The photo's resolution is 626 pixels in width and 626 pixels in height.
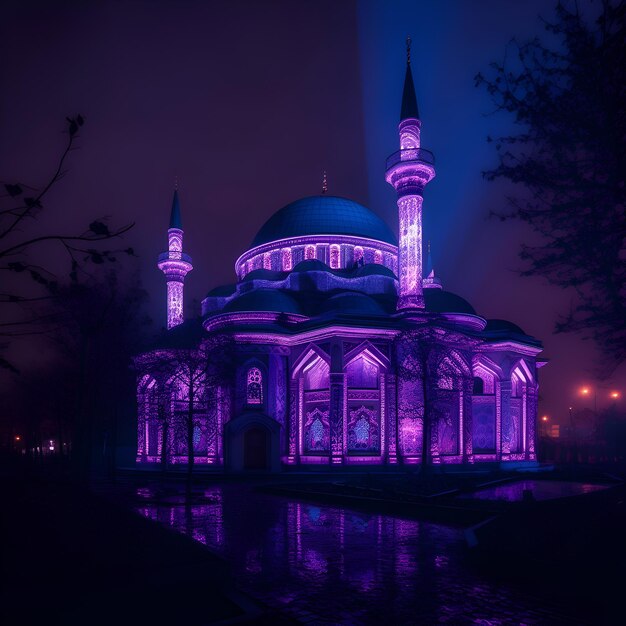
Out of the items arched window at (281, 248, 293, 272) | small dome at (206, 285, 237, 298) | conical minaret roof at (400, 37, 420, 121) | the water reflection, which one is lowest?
the water reflection

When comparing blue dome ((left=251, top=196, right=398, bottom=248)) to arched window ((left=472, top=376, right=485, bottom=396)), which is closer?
arched window ((left=472, top=376, right=485, bottom=396))

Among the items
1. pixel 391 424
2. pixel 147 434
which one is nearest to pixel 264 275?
pixel 147 434

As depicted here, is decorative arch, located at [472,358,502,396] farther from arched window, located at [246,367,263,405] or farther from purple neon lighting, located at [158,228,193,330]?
purple neon lighting, located at [158,228,193,330]

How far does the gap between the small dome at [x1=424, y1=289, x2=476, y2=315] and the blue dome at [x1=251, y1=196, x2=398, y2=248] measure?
9009 mm

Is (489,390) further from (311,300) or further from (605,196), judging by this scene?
(605,196)

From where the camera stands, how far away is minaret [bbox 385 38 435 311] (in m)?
34.2

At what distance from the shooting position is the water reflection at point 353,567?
747cm

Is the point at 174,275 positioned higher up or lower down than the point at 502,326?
higher up

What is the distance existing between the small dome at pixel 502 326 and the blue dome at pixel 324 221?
33.0ft

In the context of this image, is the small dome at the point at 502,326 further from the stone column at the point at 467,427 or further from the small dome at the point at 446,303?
the stone column at the point at 467,427

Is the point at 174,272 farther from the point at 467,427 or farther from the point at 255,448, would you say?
the point at 467,427

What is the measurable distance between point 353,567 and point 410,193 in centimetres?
2753

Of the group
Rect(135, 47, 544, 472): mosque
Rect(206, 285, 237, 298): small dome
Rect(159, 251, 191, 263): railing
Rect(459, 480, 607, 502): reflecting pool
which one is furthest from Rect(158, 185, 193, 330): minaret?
Rect(459, 480, 607, 502): reflecting pool

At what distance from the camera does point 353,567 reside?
32.4ft
